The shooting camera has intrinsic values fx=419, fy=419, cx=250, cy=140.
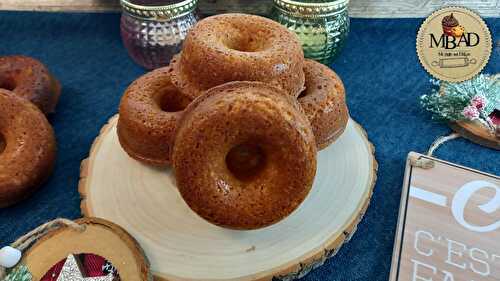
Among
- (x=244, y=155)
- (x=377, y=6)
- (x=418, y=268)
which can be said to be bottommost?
(x=418, y=268)

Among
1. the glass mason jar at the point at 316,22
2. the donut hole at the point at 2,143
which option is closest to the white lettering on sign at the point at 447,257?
the glass mason jar at the point at 316,22

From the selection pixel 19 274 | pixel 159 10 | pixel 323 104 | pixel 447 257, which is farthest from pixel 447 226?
pixel 159 10

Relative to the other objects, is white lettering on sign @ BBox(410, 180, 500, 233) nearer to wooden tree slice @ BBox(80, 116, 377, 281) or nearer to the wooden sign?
the wooden sign

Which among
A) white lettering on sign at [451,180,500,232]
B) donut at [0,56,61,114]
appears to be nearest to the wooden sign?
white lettering on sign at [451,180,500,232]

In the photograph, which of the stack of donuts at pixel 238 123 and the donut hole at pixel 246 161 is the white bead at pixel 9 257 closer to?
the stack of donuts at pixel 238 123

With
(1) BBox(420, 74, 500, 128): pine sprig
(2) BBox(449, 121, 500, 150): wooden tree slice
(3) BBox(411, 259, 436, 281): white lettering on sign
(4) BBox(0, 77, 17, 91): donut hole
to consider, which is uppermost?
→ (4) BBox(0, 77, 17, 91): donut hole

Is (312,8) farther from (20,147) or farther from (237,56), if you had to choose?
(20,147)
